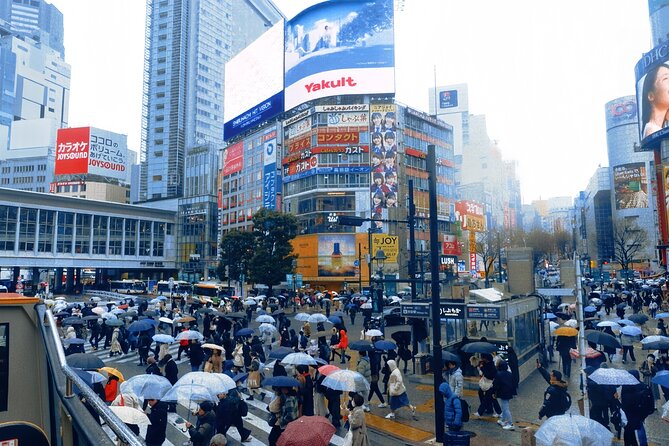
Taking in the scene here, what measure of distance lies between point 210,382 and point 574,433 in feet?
20.3

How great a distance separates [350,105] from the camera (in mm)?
65750

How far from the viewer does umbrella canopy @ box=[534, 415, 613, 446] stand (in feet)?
20.9

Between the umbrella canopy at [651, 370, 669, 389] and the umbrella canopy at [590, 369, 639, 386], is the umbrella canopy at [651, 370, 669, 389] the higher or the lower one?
the lower one

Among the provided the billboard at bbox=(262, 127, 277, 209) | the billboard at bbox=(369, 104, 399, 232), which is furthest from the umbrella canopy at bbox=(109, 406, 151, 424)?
the billboard at bbox=(262, 127, 277, 209)

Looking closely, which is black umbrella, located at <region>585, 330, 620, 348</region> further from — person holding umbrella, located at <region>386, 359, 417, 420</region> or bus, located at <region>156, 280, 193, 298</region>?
bus, located at <region>156, 280, 193, 298</region>

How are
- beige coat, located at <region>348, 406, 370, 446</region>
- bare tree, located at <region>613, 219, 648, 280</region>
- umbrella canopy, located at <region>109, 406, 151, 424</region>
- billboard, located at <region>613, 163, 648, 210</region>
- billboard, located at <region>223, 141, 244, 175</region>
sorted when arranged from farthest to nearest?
billboard, located at <region>613, 163, 648, 210</region> < bare tree, located at <region>613, 219, 648, 280</region> < billboard, located at <region>223, 141, 244, 175</region> < beige coat, located at <region>348, 406, 370, 446</region> < umbrella canopy, located at <region>109, 406, 151, 424</region>

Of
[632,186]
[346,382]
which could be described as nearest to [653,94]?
[632,186]

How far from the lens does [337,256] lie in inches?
2475

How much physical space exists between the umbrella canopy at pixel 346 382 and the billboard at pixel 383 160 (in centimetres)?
5231

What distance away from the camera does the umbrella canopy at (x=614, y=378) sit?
9.41 metres

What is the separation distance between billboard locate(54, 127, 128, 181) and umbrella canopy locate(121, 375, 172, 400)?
303 feet

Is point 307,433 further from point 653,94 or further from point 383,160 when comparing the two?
point 653,94

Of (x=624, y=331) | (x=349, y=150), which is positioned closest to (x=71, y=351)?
(x=624, y=331)

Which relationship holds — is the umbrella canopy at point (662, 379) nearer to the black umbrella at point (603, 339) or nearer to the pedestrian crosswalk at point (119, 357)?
the black umbrella at point (603, 339)
